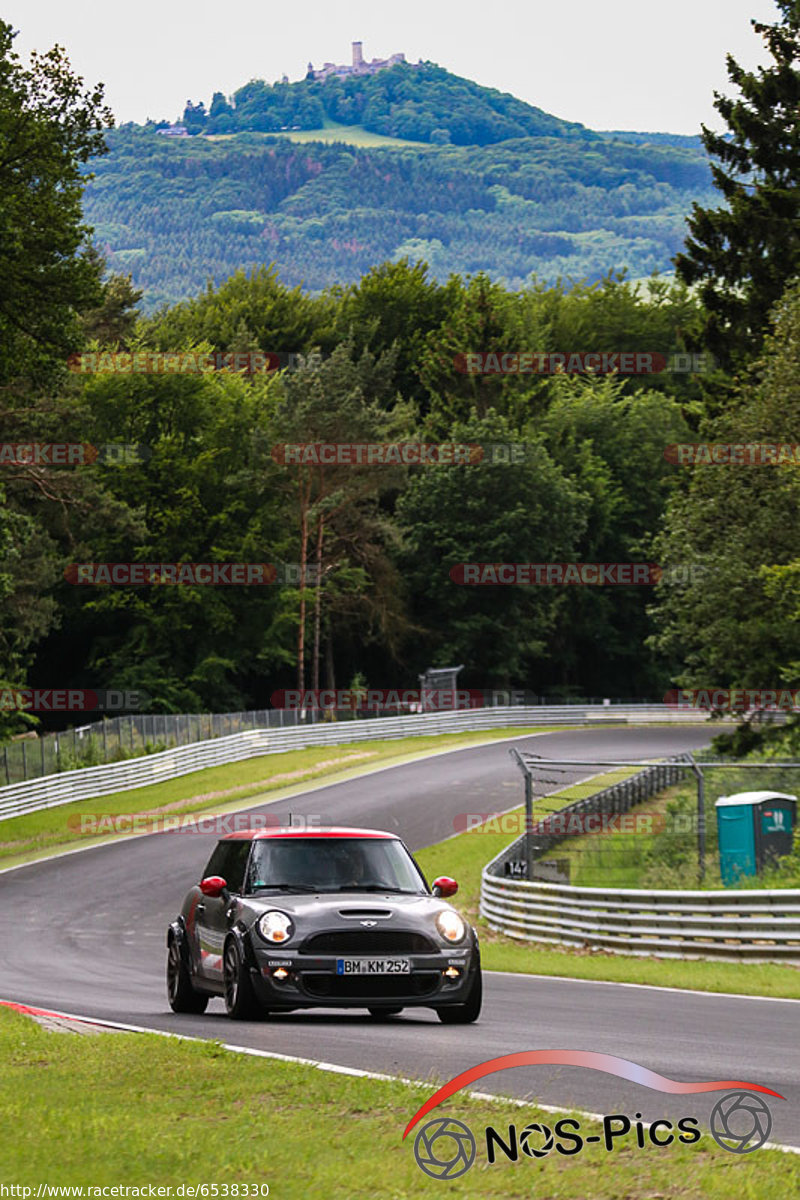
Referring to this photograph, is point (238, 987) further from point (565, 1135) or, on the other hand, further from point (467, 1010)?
point (565, 1135)

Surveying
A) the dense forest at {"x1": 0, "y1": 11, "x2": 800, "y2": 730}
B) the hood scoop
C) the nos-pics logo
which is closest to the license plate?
the hood scoop

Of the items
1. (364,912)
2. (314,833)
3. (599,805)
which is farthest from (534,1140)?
(599,805)

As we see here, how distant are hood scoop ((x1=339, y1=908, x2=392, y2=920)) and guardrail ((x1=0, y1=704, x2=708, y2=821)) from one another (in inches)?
1271

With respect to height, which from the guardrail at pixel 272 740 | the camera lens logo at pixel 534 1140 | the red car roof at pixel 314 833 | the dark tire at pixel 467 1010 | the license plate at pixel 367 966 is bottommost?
the guardrail at pixel 272 740

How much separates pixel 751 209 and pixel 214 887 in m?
36.3

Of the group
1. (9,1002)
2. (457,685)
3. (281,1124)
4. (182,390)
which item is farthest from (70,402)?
(281,1124)

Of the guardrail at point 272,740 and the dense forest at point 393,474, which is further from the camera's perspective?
the guardrail at point 272,740

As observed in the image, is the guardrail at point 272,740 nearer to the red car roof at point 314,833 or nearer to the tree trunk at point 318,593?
the tree trunk at point 318,593

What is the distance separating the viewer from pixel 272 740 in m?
59.3

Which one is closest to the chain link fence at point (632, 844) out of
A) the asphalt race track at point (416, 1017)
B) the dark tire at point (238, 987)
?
the asphalt race track at point (416, 1017)

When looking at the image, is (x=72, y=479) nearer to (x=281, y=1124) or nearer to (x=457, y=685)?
(x=457, y=685)

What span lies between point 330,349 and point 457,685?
87.8ft

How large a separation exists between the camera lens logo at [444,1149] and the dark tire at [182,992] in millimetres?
6531

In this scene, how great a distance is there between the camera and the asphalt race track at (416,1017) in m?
9.19
